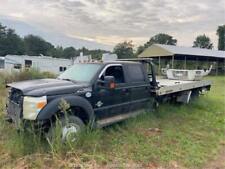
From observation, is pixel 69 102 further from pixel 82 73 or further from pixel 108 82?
pixel 82 73

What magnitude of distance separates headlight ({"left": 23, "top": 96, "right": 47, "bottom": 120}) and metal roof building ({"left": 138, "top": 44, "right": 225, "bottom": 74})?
27017 millimetres

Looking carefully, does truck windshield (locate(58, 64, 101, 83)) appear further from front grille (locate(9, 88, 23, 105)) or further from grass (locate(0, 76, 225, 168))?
front grille (locate(9, 88, 23, 105))

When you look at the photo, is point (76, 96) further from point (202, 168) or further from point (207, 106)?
point (207, 106)

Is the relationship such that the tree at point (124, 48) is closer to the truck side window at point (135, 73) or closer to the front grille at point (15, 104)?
the truck side window at point (135, 73)

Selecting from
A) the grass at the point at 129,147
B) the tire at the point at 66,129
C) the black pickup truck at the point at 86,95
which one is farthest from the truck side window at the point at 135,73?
the tire at the point at 66,129

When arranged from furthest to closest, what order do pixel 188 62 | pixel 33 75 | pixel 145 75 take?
1. pixel 188 62
2. pixel 33 75
3. pixel 145 75

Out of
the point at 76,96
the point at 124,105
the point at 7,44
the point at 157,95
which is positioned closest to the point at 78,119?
the point at 76,96

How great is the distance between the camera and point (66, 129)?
5.26 m

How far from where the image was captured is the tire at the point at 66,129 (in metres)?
4.99

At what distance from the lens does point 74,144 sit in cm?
510

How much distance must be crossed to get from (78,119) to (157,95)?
3171mm

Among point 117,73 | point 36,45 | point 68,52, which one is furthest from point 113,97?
point 68,52

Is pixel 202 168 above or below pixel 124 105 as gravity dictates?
below

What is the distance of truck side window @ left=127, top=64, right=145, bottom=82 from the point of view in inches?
289
